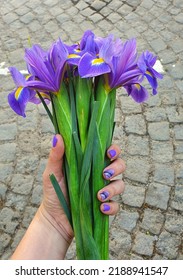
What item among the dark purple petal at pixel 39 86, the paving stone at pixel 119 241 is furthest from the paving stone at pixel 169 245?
the dark purple petal at pixel 39 86

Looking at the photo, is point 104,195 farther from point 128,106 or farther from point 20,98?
point 128,106

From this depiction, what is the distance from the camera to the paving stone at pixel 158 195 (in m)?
3.41

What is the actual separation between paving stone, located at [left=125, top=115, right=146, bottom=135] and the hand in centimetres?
177

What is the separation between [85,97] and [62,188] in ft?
1.98

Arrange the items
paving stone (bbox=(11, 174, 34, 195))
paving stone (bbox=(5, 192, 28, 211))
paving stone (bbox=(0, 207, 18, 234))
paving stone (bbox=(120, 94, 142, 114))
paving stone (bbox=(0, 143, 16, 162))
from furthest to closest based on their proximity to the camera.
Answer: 1. paving stone (bbox=(120, 94, 142, 114))
2. paving stone (bbox=(0, 143, 16, 162))
3. paving stone (bbox=(11, 174, 34, 195))
4. paving stone (bbox=(5, 192, 28, 211))
5. paving stone (bbox=(0, 207, 18, 234))

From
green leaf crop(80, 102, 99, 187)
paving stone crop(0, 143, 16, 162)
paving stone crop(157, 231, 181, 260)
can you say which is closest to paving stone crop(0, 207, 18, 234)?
paving stone crop(0, 143, 16, 162)

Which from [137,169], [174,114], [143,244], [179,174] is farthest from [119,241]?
[174,114]

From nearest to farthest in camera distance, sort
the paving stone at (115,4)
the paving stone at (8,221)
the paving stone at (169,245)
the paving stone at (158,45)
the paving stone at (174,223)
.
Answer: the paving stone at (169,245), the paving stone at (174,223), the paving stone at (8,221), the paving stone at (158,45), the paving stone at (115,4)

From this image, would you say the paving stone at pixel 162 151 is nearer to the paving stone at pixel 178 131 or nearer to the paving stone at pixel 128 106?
the paving stone at pixel 178 131

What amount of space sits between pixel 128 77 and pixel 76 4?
4.24 meters

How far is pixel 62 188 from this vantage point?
225cm

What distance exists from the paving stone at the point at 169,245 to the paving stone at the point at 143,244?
0.06m

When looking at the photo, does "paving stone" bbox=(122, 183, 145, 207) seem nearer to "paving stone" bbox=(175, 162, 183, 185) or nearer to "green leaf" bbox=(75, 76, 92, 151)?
"paving stone" bbox=(175, 162, 183, 185)

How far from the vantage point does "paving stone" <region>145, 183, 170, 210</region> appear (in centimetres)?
341
